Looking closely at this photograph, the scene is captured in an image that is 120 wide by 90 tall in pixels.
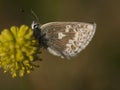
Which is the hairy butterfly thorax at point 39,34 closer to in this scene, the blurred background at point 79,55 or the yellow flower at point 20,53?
the yellow flower at point 20,53

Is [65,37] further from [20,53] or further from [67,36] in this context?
[20,53]

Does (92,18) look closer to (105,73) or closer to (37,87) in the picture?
(105,73)

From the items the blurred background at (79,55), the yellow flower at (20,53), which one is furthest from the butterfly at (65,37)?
the blurred background at (79,55)

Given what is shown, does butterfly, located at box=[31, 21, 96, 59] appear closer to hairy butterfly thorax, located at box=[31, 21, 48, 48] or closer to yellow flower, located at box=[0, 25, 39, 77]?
hairy butterfly thorax, located at box=[31, 21, 48, 48]

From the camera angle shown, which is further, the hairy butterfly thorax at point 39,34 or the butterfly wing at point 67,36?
the butterfly wing at point 67,36

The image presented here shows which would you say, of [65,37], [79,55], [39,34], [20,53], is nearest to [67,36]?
[65,37]

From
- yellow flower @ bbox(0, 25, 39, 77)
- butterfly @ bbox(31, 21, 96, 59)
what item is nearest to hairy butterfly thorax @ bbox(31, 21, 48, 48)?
butterfly @ bbox(31, 21, 96, 59)
